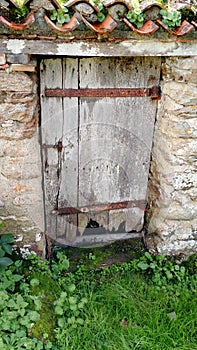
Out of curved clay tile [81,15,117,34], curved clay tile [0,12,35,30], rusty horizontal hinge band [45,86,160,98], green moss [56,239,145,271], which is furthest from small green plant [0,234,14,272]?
curved clay tile [81,15,117,34]

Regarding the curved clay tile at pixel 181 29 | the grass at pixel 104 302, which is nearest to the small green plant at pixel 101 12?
the curved clay tile at pixel 181 29

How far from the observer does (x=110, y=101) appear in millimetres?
2998

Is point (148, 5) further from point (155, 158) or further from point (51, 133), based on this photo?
point (155, 158)

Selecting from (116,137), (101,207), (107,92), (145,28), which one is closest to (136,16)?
(145,28)

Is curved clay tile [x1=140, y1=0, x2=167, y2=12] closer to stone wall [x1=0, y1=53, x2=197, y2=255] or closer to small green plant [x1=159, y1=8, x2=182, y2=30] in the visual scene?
small green plant [x1=159, y1=8, x2=182, y2=30]

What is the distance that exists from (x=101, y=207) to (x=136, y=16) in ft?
5.40

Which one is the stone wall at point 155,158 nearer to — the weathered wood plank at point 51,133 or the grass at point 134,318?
the weathered wood plank at point 51,133

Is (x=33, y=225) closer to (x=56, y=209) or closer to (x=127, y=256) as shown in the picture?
(x=56, y=209)

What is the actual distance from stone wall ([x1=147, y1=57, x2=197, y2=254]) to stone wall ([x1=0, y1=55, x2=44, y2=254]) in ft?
3.19

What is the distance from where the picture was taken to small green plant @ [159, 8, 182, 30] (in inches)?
97.3

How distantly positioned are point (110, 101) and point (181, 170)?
2.51 feet

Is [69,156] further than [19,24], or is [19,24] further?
[69,156]

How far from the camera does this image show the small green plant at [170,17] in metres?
2.47

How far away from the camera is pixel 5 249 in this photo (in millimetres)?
2930
